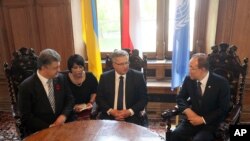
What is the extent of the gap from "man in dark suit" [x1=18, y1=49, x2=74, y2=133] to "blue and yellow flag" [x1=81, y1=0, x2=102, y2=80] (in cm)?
121

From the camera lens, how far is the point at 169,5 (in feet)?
12.7

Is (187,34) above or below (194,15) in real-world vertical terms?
below

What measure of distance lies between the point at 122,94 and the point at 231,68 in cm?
116

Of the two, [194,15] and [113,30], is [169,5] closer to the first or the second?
[194,15]

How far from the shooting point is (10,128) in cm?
362

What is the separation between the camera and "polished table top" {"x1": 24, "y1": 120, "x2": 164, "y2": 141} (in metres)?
1.85

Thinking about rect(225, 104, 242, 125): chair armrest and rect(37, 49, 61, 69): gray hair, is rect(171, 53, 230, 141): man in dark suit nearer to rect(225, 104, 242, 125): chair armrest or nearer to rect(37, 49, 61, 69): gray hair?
rect(225, 104, 242, 125): chair armrest

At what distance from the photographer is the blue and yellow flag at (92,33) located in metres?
3.55

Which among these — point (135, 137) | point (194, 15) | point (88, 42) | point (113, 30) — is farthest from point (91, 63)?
point (135, 137)

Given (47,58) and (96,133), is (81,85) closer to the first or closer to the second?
(47,58)

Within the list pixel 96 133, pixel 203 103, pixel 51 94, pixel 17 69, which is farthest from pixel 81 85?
pixel 203 103

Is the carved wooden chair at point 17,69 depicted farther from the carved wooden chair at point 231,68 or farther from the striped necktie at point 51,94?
the carved wooden chair at point 231,68

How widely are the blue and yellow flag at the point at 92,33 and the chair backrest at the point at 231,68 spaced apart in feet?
5.67

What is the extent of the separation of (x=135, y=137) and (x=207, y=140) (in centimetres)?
73
